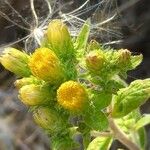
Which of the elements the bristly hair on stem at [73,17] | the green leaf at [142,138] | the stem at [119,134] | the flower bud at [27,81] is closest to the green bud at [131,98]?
the stem at [119,134]

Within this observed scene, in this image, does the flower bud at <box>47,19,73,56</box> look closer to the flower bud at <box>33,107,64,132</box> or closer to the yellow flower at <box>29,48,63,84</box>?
the yellow flower at <box>29,48,63,84</box>

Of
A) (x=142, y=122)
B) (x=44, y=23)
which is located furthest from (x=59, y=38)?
(x=44, y=23)

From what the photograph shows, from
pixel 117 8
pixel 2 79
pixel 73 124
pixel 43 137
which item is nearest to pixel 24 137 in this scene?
pixel 43 137

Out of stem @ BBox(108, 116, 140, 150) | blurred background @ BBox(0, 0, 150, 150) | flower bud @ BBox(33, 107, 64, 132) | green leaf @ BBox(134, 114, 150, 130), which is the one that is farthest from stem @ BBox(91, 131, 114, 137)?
blurred background @ BBox(0, 0, 150, 150)

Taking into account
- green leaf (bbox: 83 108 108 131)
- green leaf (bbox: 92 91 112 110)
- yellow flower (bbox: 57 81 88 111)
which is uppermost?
yellow flower (bbox: 57 81 88 111)

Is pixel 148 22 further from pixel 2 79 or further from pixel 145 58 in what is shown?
pixel 2 79

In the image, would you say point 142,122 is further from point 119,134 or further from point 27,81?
point 27,81

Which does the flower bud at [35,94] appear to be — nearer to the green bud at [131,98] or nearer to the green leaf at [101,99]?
the green leaf at [101,99]
